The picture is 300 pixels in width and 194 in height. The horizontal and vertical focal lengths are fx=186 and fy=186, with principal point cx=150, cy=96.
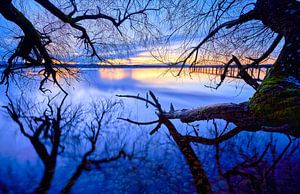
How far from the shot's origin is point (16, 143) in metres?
5.34

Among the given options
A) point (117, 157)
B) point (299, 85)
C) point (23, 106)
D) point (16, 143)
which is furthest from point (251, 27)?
point (23, 106)

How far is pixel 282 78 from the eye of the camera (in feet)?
12.0

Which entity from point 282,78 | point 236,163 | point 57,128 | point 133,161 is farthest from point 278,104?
point 57,128

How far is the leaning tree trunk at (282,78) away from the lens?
9.56ft

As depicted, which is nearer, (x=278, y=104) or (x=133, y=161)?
(x=278, y=104)

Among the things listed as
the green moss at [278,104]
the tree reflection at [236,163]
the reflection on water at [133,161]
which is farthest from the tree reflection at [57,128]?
the green moss at [278,104]

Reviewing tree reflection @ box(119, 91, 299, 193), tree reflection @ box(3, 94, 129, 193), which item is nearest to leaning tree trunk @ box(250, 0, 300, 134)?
tree reflection @ box(119, 91, 299, 193)

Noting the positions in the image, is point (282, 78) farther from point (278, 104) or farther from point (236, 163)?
point (236, 163)

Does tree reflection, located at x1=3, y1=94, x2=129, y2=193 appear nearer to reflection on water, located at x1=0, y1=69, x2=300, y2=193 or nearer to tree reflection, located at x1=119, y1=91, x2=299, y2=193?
reflection on water, located at x1=0, y1=69, x2=300, y2=193

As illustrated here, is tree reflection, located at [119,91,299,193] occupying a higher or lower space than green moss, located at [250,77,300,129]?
lower

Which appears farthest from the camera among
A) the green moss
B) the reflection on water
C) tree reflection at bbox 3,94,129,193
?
tree reflection at bbox 3,94,129,193

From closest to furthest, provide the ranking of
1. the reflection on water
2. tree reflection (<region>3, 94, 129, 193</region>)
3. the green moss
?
the green moss, the reflection on water, tree reflection (<region>3, 94, 129, 193</region>)

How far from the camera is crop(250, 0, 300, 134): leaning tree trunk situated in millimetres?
2914

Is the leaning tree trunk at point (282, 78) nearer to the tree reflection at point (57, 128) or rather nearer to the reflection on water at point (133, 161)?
the reflection on water at point (133, 161)
